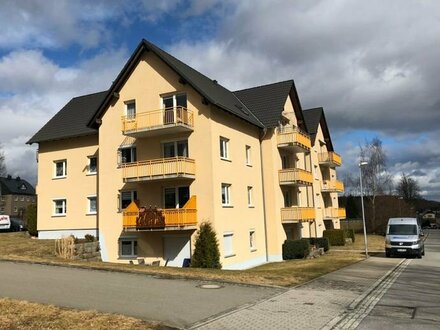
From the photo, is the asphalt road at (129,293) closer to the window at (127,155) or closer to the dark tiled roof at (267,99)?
the window at (127,155)

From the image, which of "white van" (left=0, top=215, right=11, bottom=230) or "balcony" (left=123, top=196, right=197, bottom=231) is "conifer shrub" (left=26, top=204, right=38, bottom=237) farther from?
"balcony" (left=123, top=196, right=197, bottom=231)

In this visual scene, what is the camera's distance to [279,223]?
29516 mm

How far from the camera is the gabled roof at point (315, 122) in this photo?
4110 cm

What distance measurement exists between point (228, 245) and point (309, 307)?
13.4m

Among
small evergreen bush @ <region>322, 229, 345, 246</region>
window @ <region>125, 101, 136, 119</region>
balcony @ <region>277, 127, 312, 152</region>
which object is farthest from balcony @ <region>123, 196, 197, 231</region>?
small evergreen bush @ <region>322, 229, 345, 246</region>

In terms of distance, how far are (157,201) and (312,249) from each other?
1103 cm

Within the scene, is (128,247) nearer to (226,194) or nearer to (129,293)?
(226,194)

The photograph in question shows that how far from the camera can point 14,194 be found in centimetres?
9706

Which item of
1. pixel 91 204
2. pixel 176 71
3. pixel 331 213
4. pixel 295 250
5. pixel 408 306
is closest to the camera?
pixel 408 306

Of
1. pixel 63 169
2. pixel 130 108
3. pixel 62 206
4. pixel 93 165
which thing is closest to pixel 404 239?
pixel 130 108

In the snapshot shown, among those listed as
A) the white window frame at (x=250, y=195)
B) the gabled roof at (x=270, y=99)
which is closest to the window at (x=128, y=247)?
the white window frame at (x=250, y=195)

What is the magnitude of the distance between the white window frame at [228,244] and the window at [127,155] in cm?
689

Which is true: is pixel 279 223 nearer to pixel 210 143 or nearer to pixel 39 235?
pixel 210 143

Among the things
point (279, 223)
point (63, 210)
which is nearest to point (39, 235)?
point (63, 210)
